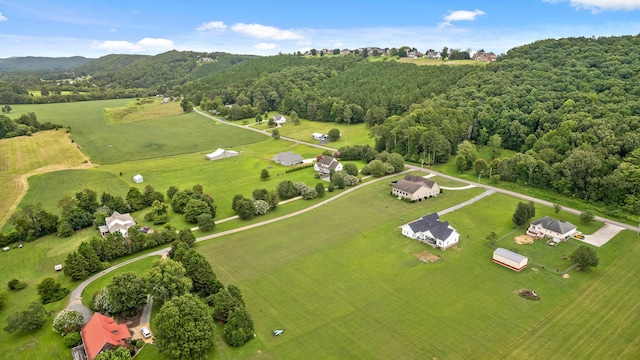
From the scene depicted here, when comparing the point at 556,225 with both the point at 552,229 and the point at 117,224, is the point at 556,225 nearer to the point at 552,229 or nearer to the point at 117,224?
the point at 552,229

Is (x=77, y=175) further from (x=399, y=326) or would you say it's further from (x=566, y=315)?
(x=566, y=315)


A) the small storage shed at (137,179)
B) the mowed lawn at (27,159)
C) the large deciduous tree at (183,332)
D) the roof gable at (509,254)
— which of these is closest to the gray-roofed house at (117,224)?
the mowed lawn at (27,159)

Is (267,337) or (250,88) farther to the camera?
(250,88)

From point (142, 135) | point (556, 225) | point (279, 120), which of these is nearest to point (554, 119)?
point (556, 225)

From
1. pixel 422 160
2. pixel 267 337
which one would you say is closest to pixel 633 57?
pixel 422 160

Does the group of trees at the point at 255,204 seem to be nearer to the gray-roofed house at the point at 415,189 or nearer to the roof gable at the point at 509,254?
the gray-roofed house at the point at 415,189

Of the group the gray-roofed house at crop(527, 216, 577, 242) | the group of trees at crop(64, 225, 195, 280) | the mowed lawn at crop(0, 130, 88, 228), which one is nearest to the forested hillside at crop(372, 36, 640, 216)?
the gray-roofed house at crop(527, 216, 577, 242)
